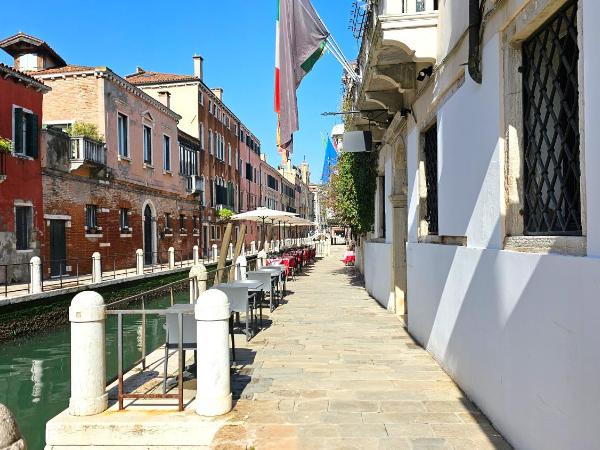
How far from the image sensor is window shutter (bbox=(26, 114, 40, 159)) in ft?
55.5

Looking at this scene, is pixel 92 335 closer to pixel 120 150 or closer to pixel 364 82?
pixel 364 82

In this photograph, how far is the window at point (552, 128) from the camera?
10.4 feet

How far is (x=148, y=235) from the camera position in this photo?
26.5 meters

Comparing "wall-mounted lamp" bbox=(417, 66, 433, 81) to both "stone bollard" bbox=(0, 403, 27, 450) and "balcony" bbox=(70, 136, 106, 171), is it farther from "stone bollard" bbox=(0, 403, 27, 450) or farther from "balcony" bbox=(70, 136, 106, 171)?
"balcony" bbox=(70, 136, 106, 171)

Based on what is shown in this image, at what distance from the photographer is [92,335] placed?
444cm

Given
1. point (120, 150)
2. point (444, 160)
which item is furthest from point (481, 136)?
point (120, 150)

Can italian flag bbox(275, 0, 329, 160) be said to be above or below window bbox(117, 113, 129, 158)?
below

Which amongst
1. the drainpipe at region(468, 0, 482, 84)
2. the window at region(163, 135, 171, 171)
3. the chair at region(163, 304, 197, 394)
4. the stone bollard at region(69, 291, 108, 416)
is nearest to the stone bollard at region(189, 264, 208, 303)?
A: the chair at region(163, 304, 197, 394)

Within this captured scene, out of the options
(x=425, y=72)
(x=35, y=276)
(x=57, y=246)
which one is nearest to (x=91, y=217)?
(x=57, y=246)

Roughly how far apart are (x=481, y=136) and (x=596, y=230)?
2.03m

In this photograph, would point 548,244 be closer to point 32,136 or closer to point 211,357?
point 211,357

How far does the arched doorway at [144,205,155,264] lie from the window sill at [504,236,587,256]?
2382cm

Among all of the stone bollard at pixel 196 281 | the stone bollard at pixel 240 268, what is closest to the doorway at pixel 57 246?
the stone bollard at pixel 240 268

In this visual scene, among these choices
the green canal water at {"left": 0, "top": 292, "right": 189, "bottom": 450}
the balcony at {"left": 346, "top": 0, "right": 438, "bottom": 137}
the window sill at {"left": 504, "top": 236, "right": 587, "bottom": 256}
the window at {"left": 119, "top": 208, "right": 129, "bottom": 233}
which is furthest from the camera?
the window at {"left": 119, "top": 208, "right": 129, "bottom": 233}
